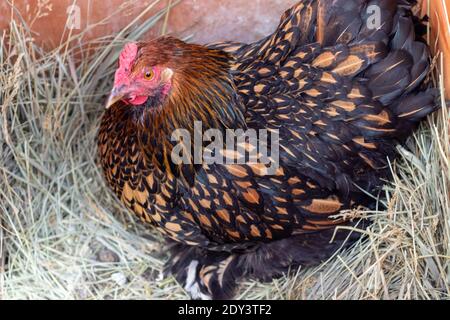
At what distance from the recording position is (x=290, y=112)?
1920 millimetres

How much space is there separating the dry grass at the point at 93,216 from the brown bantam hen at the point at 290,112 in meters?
0.14

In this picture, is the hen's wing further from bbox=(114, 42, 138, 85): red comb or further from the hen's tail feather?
bbox=(114, 42, 138, 85): red comb

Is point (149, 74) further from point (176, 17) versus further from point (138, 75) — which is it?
point (176, 17)

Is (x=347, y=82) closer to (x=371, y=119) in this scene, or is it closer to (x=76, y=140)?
(x=371, y=119)

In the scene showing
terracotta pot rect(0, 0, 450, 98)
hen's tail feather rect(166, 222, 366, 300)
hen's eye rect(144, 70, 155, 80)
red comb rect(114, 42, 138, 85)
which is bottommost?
hen's tail feather rect(166, 222, 366, 300)

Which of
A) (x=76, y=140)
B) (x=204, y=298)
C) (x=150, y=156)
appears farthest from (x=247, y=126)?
(x=76, y=140)

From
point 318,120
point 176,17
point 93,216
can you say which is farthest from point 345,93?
point 93,216

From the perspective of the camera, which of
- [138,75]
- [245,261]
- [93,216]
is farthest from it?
[93,216]

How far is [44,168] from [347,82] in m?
1.24

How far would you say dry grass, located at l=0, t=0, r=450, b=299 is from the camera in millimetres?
1931

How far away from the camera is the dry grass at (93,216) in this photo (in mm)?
1931

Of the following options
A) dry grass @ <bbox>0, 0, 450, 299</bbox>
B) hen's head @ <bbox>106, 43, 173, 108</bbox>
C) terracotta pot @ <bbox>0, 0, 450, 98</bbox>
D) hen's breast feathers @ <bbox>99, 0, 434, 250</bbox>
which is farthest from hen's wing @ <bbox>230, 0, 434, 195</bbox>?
terracotta pot @ <bbox>0, 0, 450, 98</bbox>

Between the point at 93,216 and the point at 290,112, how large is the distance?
38.2 inches

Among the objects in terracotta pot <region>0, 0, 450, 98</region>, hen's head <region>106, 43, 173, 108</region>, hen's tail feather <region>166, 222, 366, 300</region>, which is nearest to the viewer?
hen's head <region>106, 43, 173, 108</region>
